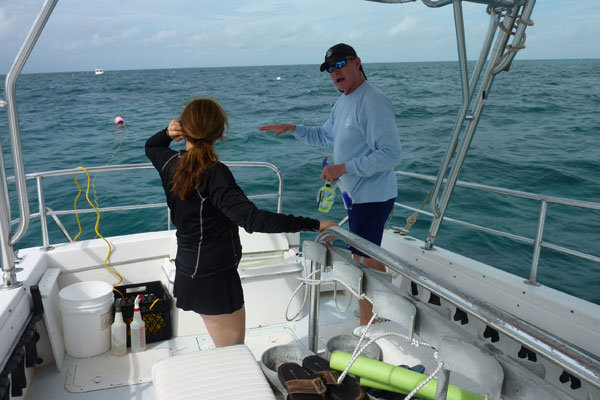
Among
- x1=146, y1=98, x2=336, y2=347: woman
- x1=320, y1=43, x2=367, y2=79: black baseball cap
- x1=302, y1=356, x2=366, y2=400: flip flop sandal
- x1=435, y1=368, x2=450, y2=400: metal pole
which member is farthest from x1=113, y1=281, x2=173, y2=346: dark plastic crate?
x1=435, y1=368, x2=450, y2=400: metal pole

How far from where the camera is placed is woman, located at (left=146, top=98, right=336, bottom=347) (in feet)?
5.65

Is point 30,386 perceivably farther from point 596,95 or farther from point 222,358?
point 596,95

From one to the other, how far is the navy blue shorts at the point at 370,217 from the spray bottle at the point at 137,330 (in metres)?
1.37

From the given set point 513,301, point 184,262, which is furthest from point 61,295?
point 513,301

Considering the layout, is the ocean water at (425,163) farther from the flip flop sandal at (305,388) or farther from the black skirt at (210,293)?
the flip flop sandal at (305,388)

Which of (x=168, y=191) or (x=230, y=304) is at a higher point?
(x=168, y=191)

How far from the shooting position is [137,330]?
277 centimetres

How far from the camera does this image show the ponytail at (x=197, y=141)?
1.73 meters

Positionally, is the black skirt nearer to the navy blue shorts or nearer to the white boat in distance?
the white boat in distance

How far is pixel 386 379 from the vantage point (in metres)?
1.47

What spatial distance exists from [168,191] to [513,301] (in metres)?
1.98

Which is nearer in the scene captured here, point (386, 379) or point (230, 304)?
point (386, 379)

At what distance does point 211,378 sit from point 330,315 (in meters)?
1.89

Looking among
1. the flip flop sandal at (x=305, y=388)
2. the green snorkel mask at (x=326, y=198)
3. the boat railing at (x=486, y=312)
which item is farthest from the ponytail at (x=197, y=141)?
the green snorkel mask at (x=326, y=198)
